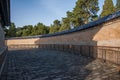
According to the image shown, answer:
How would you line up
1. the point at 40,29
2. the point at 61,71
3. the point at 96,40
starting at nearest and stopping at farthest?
the point at 61,71 < the point at 96,40 < the point at 40,29

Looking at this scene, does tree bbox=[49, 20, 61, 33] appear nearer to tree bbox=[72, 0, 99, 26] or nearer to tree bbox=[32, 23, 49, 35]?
tree bbox=[32, 23, 49, 35]

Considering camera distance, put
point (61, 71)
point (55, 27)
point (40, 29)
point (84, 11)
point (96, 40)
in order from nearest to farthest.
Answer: point (61, 71), point (96, 40), point (84, 11), point (55, 27), point (40, 29)

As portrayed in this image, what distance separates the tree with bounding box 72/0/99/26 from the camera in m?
41.8

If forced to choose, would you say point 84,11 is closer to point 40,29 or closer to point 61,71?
point 40,29

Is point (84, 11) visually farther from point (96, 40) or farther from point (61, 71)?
point (61, 71)

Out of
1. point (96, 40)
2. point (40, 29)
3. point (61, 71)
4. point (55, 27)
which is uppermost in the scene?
point (55, 27)

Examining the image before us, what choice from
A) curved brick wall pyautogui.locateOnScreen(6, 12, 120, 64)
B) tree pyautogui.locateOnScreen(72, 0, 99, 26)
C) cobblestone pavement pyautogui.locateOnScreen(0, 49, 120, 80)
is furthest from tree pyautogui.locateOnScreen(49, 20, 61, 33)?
cobblestone pavement pyautogui.locateOnScreen(0, 49, 120, 80)

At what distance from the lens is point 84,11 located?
1661 inches

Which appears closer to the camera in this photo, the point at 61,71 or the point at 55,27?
the point at 61,71

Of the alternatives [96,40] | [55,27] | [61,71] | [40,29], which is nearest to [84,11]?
[55,27]

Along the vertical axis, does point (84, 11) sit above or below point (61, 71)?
above

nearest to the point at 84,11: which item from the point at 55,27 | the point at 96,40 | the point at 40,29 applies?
the point at 55,27

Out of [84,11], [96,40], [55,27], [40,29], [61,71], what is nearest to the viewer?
[61,71]

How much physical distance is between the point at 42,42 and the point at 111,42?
1032 inches
